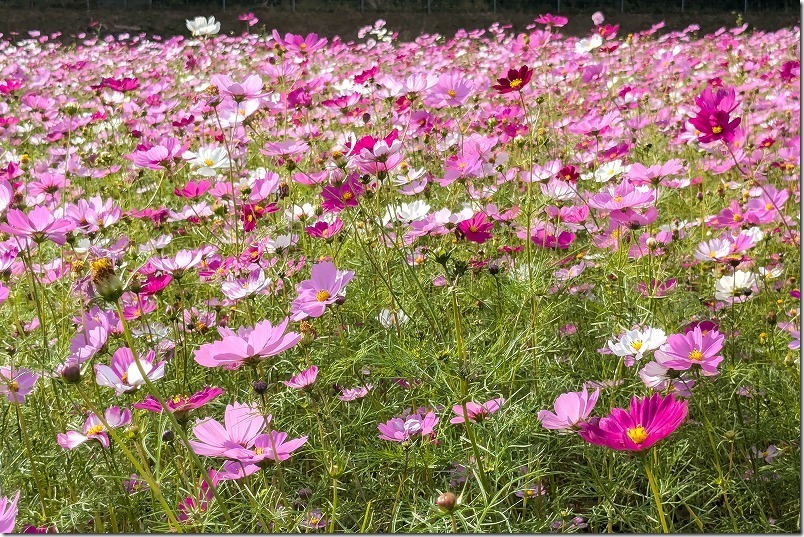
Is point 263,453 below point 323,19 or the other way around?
the other way around

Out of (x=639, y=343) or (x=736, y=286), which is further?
(x=736, y=286)

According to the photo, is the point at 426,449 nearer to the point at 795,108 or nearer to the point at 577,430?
the point at 577,430

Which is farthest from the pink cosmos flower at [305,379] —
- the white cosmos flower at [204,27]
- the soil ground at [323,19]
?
the soil ground at [323,19]

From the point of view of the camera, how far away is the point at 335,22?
8156mm

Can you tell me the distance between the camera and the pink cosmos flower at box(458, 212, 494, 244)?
41.1 inches

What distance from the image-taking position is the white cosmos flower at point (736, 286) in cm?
106

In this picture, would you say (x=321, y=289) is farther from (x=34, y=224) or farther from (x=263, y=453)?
(x=34, y=224)

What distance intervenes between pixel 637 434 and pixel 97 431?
0.59 m

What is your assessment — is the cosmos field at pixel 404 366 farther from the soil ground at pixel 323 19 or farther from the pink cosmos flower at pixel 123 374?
the soil ground at pixel 323 19

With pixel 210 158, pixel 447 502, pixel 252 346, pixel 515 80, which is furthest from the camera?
pixel 210 158

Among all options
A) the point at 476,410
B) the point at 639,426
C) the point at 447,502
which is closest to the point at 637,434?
the point at 639,426

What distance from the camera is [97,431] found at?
0.79m

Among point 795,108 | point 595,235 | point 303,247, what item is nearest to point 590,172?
point 595,235

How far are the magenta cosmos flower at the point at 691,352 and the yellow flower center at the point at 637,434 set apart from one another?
0.17m
